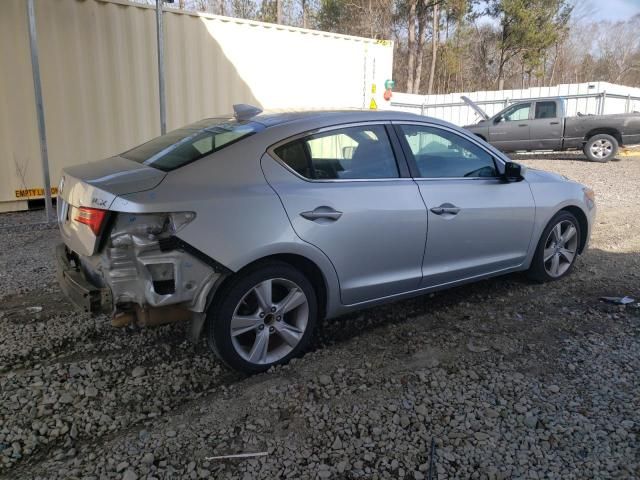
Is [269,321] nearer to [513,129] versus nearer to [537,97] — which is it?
[513,129]

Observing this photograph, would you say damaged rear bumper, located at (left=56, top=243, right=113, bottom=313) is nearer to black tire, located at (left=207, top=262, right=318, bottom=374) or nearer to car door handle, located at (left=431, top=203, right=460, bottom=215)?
black tire, located at (left=207, top=262, right=318, bottom=374)

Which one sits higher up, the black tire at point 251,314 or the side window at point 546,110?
the side window at point 546,110

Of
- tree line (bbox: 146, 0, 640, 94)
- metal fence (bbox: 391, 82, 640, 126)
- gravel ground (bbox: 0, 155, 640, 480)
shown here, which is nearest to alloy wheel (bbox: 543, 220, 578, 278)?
gravel ground (bbox: 0, 155, 640, 480)

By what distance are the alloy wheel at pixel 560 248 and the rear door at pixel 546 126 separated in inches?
447

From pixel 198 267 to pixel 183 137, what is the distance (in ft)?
4.09

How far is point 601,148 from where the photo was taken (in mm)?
14758

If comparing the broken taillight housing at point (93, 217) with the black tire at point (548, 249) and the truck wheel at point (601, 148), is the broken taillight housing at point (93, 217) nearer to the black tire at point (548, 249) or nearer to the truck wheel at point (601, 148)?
the black tire at point (548, 249)

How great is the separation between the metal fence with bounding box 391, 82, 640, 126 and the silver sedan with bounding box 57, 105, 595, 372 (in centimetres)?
1534

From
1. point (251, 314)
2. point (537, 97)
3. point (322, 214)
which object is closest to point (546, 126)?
point (537, 97)

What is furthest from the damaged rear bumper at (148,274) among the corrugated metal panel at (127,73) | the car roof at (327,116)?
the corrugated metal panel at (127,73)

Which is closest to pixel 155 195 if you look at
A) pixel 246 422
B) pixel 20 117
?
pixel 246 422

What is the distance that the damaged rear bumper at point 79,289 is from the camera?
113 inches

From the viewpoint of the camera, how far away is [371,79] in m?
10.7

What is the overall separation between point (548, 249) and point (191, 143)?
3.32 meters
